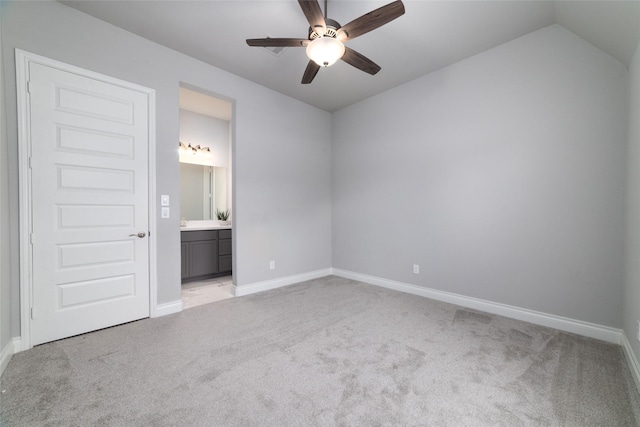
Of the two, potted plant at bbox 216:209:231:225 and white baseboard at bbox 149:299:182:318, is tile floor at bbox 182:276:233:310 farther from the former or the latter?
potted plant at bbox 216:209:231:225

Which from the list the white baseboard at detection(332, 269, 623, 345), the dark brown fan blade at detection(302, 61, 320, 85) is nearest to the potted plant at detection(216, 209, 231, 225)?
the white baseboard at detection(332, 269, 623, 345)

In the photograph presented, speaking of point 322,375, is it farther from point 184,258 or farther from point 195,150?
point 195,150

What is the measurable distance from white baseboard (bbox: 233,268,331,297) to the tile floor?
0.16m

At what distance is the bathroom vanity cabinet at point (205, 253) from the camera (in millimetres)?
4168

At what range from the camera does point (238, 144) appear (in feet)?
11.8

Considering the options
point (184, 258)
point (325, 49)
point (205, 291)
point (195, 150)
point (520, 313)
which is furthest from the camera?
point (195, 150)

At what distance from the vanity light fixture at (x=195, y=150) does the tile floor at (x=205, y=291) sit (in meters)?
2.24

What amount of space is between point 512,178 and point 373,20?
215 cm

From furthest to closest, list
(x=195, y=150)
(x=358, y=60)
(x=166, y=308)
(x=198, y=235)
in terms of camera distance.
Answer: (x=195, y=150) → (x=198, y=235) → (x=166, y=308) → (x=358, y=60)

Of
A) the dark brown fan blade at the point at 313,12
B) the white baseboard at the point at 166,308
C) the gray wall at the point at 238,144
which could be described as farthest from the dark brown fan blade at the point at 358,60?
the white baseboard at the point at 166,308

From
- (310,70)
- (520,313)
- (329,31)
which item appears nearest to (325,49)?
(329,31)

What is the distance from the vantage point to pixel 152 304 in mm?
2854

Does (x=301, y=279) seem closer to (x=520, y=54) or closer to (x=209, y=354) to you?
(x=209, y=354)

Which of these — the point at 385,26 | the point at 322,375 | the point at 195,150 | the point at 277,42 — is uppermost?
the point at 385,26
